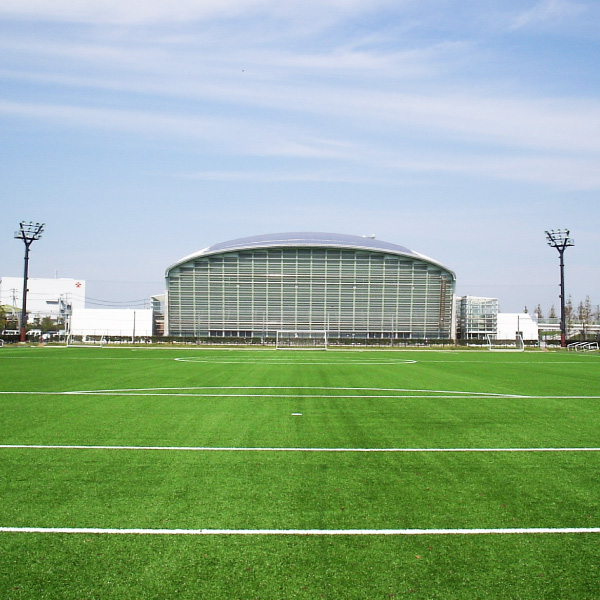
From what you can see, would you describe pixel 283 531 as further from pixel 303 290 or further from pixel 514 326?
pixel 514 326

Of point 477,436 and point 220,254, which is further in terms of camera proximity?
point 220,254

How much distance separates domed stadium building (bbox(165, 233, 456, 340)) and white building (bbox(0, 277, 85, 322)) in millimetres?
64552

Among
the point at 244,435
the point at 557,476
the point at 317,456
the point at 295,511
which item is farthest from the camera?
the point at 244,435

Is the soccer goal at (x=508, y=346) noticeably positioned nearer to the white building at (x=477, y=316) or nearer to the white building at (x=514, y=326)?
the white building at (x=514, y=326)

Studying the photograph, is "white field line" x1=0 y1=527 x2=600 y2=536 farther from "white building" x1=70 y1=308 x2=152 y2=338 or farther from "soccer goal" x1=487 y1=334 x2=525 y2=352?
"white building" x1=70 y1=308 x2=152 y2=338

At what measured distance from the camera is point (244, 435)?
9625 millimetres

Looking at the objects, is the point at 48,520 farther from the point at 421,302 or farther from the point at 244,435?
the point at 421,302

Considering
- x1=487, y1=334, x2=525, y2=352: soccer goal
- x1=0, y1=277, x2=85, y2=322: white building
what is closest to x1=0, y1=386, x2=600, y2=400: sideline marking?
x1=487, y1=334, x2=525, y2=352: soccer goal

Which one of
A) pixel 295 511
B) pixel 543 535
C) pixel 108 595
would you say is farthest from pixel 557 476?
A: pixel 108 595

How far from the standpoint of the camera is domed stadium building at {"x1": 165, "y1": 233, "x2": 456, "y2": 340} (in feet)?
328

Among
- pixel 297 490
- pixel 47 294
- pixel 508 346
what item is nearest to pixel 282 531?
pixel 297 490

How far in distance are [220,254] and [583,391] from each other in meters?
86.0

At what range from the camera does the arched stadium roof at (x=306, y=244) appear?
322 ft

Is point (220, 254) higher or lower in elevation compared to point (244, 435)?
higher
